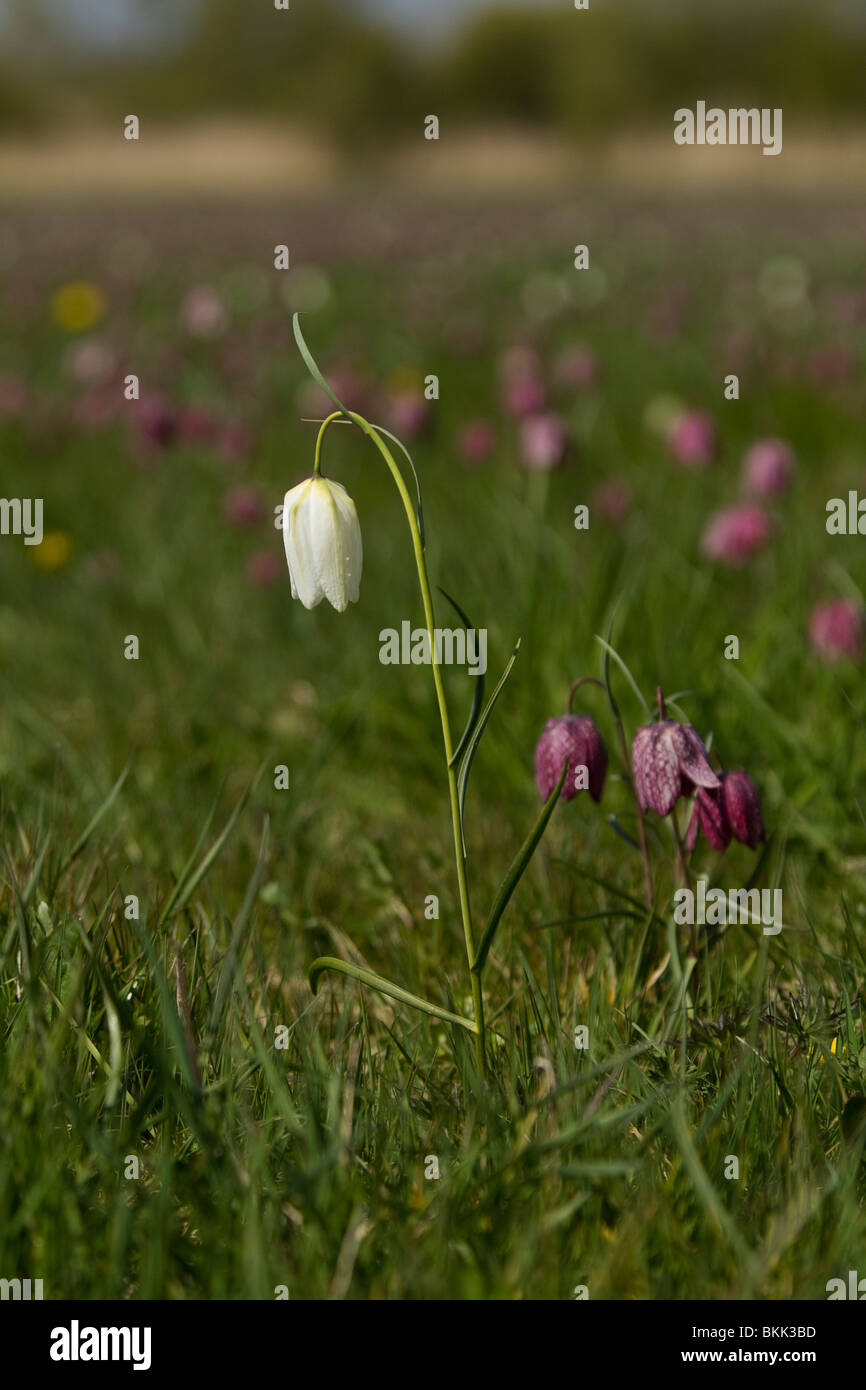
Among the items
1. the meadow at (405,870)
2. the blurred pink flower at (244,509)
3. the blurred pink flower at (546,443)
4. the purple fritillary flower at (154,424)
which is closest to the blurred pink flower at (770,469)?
the meadow at (405,870)

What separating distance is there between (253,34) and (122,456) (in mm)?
60802

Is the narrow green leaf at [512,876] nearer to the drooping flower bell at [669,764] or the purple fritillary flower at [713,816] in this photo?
the drooping flower bell at [669,764]

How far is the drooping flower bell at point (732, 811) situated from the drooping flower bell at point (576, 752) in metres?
0.14

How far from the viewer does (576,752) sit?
1.92 m

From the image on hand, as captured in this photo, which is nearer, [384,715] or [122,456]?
[384,715]

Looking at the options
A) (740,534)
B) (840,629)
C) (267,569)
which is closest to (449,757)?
(840,629)

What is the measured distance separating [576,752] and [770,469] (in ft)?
7.45

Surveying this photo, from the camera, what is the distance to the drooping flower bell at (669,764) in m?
1.81

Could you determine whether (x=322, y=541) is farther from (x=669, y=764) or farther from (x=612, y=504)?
(x=612, y=504)

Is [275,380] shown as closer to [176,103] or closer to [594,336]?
[594,336]

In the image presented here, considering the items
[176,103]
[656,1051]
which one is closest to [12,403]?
[656,1051]

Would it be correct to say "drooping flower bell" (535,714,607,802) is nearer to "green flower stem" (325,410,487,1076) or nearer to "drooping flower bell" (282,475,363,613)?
"green flower stem" (325,410,487,1076)

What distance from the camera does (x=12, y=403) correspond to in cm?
634

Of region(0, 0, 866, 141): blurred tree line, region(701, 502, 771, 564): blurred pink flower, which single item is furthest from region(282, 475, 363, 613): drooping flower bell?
region(0, 0, 866, 141): blurred tree line
